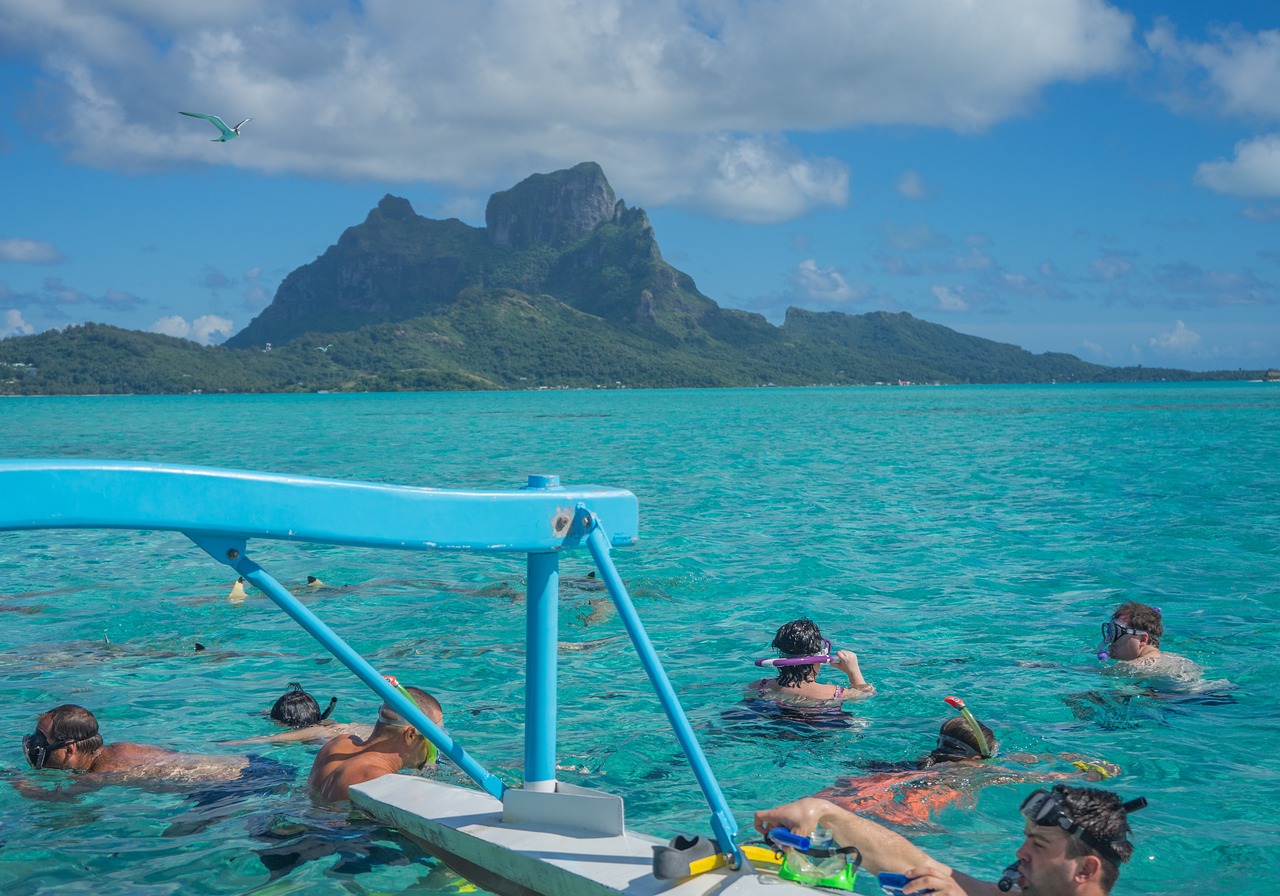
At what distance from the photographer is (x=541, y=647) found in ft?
11.7

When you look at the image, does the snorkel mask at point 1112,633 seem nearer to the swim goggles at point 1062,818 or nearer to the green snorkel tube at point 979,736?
the green snorkel tube at point 979,736

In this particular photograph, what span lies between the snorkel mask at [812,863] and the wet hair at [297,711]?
17.1ft

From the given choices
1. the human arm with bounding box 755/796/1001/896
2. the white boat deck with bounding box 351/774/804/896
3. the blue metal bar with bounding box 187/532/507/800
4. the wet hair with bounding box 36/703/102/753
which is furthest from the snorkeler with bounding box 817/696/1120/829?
the wet hair with bounding box 36/703/102/753

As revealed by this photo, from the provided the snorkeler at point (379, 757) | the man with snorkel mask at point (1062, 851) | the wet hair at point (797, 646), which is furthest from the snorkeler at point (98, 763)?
the man with snorkel mask at point (1062, 851)

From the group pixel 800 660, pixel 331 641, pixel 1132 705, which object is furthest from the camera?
pixel 1132 705

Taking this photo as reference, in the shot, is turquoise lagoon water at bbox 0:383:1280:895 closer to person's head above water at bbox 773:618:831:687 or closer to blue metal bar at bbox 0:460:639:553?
person's head above water at bbox 773:618:831:687

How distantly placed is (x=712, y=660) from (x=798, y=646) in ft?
7.29

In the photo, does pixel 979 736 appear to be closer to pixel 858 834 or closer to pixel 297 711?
pixel 858 834

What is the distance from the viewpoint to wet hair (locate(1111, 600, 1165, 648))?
9000 mm


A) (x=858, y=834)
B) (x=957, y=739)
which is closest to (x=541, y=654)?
(x=858, y=834)

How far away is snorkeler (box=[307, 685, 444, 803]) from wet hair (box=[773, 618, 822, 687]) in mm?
3099

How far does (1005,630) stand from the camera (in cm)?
1159

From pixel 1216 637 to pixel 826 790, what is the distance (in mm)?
6514

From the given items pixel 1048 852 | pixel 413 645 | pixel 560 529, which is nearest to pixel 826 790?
pixel 1048 852
